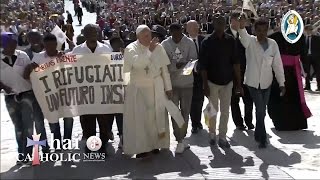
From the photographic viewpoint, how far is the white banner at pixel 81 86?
6621 mm

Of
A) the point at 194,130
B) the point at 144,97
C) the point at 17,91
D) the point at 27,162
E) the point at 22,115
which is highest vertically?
the point at 17,91

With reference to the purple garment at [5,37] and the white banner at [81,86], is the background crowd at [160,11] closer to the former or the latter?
the white banner at [81,86]

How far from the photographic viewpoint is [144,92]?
6.60 metres

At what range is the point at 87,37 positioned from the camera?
6.76 m

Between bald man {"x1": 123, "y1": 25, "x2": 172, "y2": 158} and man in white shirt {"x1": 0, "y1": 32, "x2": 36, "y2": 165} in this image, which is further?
bald man {"x1": 123, "y1": 25, "x2": 172, "y2": 158}

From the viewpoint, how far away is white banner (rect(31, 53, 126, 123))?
6621mm

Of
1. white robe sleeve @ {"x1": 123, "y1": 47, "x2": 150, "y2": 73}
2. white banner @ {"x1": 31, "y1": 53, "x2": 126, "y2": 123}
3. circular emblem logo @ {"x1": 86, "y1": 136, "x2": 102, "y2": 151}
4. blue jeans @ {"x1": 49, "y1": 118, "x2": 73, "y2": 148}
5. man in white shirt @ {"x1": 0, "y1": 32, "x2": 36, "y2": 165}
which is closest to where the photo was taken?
man in white shirt @ {"x1": 0, "y1": 32, "x2": 36, "y2": 165}

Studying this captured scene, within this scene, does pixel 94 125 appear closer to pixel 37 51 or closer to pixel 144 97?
pixel 144 97

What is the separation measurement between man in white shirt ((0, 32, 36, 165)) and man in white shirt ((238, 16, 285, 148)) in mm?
2960

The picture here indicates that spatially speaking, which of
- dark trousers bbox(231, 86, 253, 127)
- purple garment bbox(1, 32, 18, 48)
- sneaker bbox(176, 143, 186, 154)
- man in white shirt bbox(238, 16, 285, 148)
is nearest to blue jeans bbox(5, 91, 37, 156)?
purple garment bbox(1, 32, 18, 48)

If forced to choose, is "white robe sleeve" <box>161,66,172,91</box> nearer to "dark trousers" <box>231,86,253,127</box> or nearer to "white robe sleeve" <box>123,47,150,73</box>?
"white robe sleeve" <box>123,47,150,73</box>

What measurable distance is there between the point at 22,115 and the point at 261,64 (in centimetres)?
323

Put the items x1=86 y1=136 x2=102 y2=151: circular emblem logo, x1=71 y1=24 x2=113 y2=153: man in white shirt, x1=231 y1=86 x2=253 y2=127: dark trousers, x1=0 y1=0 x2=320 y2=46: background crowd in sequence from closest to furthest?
x1=71 y1=24 x2=113 y2=153: man in white shirt
x1=86 y1=136 x2=102 y2=151: circular emblem logo
x1=231 y1=86 x2=253 y2=127: dark trousers
x1=0 y1=0 x2=320 y2=46: background crowd

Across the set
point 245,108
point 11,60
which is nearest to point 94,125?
point 11,60
